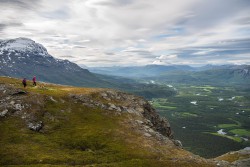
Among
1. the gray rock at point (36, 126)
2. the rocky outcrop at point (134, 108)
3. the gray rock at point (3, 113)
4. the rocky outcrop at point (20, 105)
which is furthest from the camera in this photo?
the rocky outcrop at point (134, 108)

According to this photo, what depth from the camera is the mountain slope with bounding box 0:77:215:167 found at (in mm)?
61844

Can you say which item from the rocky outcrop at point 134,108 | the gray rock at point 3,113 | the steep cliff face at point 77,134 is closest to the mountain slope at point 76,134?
the steep cliff face at point 77,134

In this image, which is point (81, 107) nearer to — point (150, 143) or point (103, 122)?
point (103, 122)

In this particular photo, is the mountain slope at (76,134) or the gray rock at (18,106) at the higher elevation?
the gray rock at (18,106)

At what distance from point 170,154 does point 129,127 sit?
1854 centimetres

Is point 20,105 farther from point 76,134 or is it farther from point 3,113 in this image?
point 76,134

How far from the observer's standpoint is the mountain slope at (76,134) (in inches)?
2435

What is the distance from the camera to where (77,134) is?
74438 millimetres

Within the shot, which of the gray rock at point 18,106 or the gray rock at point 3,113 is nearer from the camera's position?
the gray rock at point 3,113

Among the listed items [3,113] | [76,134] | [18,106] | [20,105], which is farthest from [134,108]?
[3,113]

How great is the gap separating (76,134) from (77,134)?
0.27 meters

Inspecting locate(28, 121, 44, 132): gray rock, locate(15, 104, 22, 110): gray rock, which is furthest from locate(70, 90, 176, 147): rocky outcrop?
locate(28, 121, 44, 132): gray rock

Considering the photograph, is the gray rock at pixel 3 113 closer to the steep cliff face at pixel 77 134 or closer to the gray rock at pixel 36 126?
the steep cliff face at pixel 77 134

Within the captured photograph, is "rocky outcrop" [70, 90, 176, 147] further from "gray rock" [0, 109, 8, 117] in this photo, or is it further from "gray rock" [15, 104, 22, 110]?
"gray rock" [0, 109, 8, 117]
